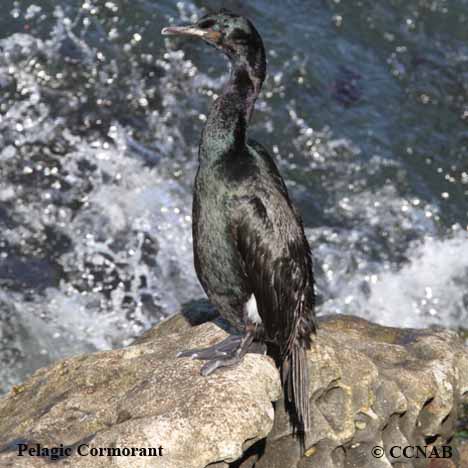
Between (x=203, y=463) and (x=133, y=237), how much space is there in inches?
188

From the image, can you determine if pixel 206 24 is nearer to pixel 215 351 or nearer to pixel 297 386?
pixel 215 351

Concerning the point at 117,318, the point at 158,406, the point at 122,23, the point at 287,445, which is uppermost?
the point at 158,406

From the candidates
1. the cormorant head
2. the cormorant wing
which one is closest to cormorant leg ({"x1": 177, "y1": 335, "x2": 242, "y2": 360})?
the cormorant wing

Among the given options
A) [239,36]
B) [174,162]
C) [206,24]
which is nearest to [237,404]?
[239,36]

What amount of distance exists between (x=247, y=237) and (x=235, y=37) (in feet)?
3.42

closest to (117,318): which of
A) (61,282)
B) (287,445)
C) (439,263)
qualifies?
(61,282)

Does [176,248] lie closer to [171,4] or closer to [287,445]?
[171,4]

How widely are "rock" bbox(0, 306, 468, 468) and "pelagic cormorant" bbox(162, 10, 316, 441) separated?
147 mm

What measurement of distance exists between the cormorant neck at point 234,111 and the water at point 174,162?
3714 millimetres

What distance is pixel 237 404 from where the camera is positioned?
13.9ft

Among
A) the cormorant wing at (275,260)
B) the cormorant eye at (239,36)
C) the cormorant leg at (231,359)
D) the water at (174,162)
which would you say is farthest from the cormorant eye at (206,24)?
the water at (174,162)

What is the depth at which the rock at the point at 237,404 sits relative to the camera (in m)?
4.08

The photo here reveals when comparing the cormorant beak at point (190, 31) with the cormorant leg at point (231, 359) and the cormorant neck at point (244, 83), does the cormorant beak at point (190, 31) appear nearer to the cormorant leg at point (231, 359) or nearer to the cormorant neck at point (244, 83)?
the cormorant neck at point (244, 83)

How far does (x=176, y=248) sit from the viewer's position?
871 centimetres
